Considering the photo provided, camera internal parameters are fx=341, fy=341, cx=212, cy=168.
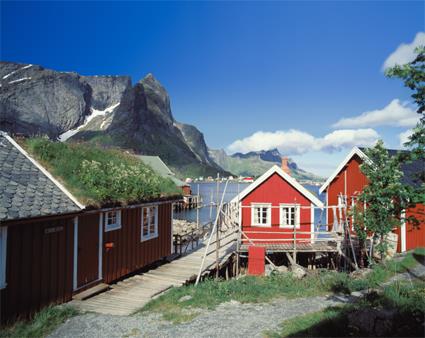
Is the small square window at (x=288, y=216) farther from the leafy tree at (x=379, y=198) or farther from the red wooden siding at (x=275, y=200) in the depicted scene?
the leafy tree at (x=379, y=198)

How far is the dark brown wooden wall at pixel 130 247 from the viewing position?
1325 centimetres

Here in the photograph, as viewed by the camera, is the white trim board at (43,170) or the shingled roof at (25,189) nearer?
the shingled roof at (25,189)

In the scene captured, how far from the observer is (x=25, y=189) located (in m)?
10.3

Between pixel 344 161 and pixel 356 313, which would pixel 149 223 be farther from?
pixel 344 161

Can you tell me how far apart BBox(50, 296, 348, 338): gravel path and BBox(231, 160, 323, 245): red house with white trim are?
9712 mm

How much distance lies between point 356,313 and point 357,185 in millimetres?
16606

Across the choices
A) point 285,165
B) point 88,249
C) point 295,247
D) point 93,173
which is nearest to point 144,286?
point 88,249

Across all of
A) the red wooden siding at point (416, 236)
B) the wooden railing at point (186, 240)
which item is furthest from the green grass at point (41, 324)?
the red wooden siding at point (416, 236)

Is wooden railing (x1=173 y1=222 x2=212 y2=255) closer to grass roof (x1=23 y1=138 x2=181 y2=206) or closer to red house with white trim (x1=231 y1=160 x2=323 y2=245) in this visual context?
red house with white trim (x1=231 y1=160 x2=323 y2=245)

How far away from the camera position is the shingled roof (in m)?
9.20

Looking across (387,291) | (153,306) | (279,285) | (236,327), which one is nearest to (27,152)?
(153,306)

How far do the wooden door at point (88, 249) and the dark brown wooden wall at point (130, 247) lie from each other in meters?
0.50

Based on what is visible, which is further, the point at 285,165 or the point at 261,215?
the point at 285,165

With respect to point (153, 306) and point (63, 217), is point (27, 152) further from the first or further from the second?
point (153, 306)
